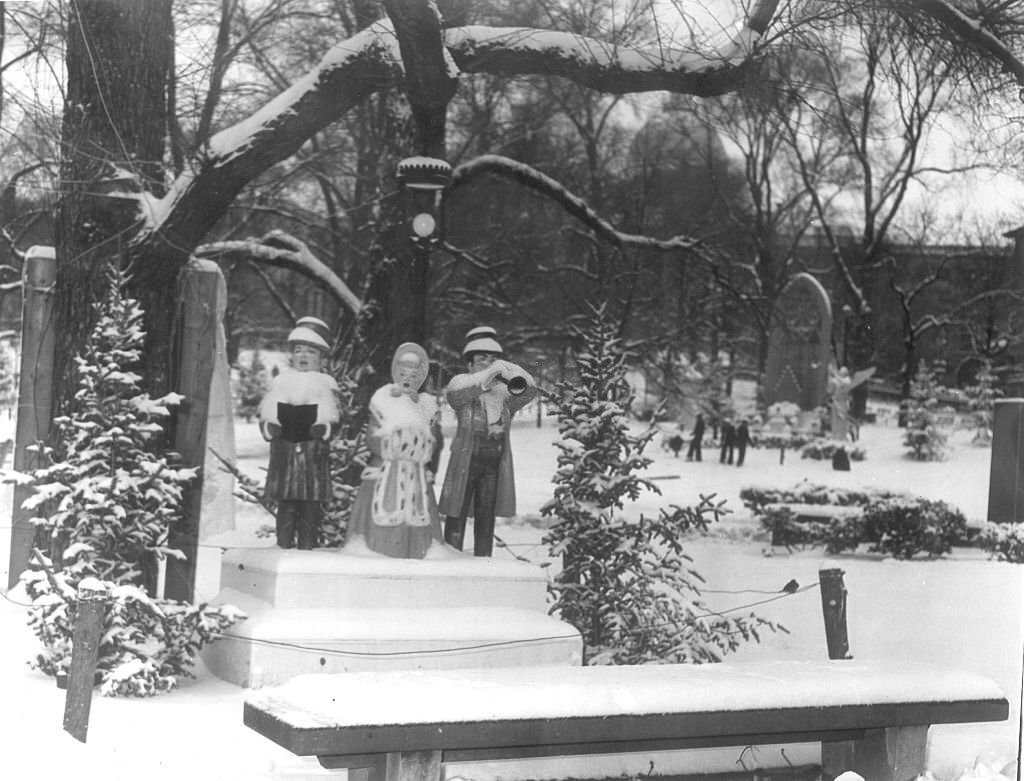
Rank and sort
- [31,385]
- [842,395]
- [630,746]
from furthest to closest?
[842,395] < [31,385] < [630,746]

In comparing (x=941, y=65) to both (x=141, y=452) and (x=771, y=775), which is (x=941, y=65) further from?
(x=141, y=452)

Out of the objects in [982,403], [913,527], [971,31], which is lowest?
[913,527]

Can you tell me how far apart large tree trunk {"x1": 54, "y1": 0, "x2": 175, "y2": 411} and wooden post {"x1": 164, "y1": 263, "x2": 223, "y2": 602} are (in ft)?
1.67

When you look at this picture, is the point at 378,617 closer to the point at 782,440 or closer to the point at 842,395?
the point at 842,395

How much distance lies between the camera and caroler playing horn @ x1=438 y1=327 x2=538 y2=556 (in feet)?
24.6

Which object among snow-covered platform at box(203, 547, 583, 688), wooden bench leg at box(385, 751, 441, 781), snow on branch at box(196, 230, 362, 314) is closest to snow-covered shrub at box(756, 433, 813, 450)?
snow on branch at box(196, 230, 362, 314)

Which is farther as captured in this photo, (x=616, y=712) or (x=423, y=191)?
(x=423, y=191)

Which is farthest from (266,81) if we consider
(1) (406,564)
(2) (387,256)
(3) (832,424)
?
(3) (832,424)

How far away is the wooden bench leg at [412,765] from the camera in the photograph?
4.63m

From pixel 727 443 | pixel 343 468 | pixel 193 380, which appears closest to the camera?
pixel 193 380

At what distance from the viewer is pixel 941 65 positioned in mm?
9477

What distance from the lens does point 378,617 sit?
22.6 ft

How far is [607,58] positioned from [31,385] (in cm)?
407

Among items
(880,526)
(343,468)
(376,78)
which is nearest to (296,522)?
(343,468)
